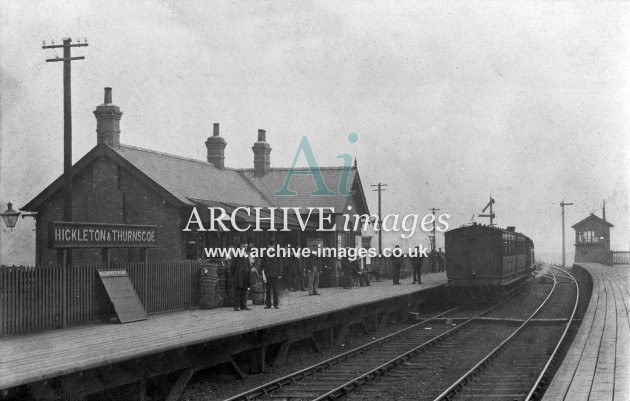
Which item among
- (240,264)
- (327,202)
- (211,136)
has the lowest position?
(240,264)

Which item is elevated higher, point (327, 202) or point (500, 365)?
point (327, 202)

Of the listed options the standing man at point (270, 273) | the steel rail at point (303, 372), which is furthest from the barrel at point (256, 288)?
the steel rail at point (303, 372)

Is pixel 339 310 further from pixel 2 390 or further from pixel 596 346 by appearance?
pixel 2 390

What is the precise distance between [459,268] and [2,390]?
1981 centimetres

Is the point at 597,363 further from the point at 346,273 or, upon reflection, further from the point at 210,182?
the point at 210,182

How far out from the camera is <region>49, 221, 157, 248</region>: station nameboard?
41.2 ft

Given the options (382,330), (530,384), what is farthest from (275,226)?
(530,384)

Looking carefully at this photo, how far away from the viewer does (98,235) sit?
44.8 feet

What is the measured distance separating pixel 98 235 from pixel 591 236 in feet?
192

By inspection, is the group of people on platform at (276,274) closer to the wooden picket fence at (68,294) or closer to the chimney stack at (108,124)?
the wooden picket fence at (68,294)

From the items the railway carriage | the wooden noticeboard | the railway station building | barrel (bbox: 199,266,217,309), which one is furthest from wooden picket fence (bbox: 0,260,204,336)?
the railway carriage

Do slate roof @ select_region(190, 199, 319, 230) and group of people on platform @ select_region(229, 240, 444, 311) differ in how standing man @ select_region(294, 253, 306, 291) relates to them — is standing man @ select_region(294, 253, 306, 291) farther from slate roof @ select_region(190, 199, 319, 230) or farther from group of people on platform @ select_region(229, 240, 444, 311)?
slate roof @ select_region(190, 199, 319, 230)

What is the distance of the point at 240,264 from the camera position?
15820mm

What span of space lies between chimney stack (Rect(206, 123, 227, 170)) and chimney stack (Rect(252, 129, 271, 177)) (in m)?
2.08
